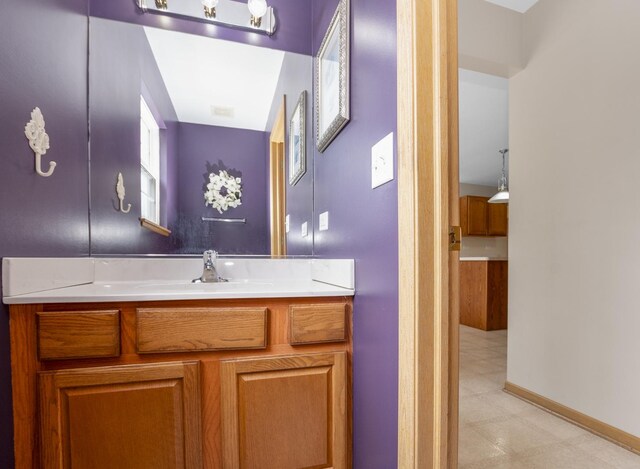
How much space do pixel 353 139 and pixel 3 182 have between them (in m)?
1.09

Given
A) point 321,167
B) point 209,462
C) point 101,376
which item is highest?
point 321,167

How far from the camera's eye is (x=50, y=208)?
1.09 m

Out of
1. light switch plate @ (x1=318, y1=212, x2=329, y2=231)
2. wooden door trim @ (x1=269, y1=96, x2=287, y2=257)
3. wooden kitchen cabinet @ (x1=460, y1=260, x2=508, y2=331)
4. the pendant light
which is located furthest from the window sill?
the pendant light

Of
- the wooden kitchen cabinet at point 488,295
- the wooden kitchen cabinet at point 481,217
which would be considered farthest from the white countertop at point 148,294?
the wooden kitchen cabinet at point 481,217

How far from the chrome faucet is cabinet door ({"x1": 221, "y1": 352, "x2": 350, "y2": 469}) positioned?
472mm

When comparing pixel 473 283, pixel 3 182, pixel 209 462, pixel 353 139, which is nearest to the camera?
pixel 3 182

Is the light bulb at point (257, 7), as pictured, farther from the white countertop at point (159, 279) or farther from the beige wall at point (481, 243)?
the beige wall at point (481, 243)

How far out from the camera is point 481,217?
20.0 feet

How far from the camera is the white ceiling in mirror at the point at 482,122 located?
9.42 ft

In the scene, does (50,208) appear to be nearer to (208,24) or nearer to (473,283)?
(208,24)

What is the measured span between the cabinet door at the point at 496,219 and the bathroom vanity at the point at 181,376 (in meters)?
6.05

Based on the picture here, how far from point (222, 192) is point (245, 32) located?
2.84 ft

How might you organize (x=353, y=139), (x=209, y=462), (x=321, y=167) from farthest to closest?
1. (x=321, y=167)
2. (x=353, y=139)
3. (x=209, y=462)

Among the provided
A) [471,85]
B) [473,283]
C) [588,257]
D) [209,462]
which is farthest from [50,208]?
[473,283]
